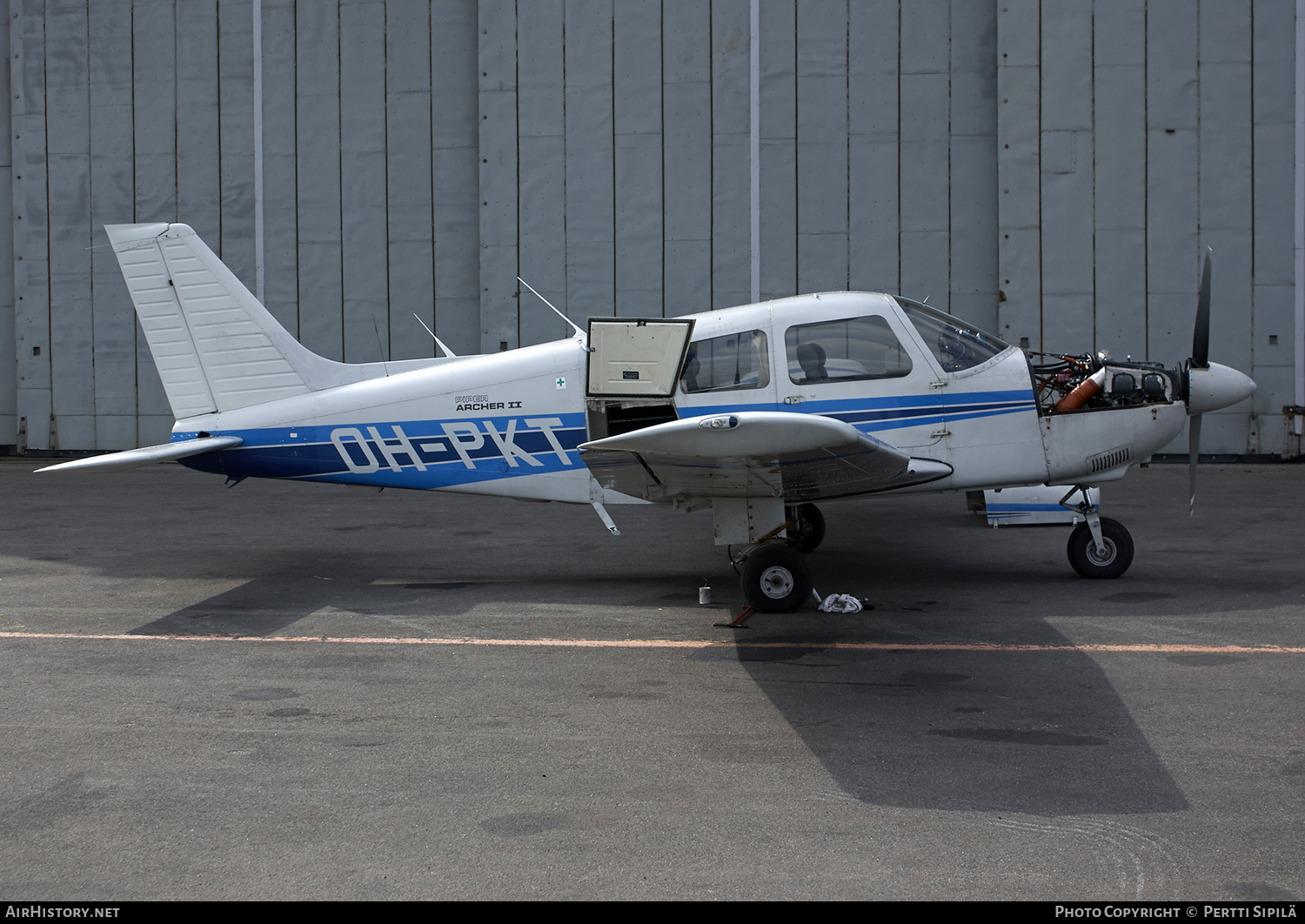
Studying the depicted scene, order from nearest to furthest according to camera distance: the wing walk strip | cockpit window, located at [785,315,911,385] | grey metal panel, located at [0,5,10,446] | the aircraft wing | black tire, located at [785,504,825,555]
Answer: the aircraft wing < the wing walk strip < cockpit window, located at [785,315,911,385] < black tire, located at [785,504,825,555] < grey metal panel, located at [0,5,10,446]

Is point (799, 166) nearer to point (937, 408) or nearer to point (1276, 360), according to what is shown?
point (1276, 360)

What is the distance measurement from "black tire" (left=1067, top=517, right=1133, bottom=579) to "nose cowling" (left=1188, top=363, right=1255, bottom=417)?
3.43 feet

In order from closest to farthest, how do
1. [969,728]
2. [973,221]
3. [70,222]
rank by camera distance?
[969,728]
[973,221]
[70,222]

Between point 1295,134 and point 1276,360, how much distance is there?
338 cm

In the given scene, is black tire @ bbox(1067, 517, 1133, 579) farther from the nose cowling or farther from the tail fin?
the tail fin

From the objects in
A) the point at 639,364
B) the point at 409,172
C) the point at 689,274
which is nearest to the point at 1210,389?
the point at 639,364

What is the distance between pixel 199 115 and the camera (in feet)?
58.4

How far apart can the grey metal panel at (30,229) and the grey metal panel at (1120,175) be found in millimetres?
17546

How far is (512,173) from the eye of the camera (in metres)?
17.0

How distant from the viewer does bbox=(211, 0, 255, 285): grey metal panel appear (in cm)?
1764

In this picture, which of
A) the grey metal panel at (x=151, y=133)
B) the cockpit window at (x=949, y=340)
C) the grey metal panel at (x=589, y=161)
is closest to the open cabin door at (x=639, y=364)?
the cockpit window at (x=949, y=340)

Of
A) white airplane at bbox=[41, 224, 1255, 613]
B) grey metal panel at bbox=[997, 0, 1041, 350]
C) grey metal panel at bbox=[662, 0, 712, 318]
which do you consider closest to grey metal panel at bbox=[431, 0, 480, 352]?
grey metal panel at bbox=[662, 0, 712, 318]

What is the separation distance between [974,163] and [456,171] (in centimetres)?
828

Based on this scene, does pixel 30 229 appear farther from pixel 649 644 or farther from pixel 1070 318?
pixel 1070 318
